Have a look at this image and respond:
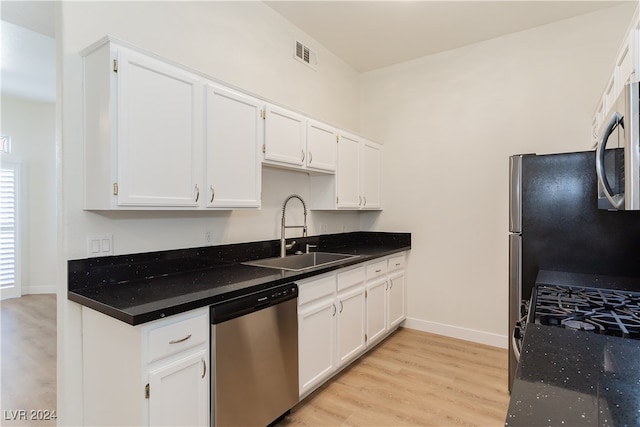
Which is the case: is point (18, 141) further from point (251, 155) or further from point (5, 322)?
point (251, 155)

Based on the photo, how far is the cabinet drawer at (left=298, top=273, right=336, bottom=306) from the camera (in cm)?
216

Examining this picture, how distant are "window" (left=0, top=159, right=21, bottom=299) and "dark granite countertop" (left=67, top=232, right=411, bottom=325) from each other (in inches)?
186

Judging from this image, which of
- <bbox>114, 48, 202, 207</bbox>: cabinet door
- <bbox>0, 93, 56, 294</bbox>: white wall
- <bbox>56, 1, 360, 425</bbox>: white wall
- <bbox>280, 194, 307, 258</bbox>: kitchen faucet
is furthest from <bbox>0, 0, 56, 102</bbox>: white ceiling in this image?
<bbox>280, 194, 307, 258</bbox>: kitchen faucet

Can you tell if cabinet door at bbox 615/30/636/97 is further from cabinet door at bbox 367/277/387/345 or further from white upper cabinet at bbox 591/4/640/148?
cabinet door at bbox 367/277/387/345

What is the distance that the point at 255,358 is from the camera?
179cm

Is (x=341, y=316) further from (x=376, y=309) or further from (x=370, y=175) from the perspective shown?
(x=370, y=175)

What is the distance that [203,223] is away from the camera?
7.63 feet

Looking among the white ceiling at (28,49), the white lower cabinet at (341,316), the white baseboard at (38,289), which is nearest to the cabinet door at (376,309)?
the white lower cabinet at (341,316)

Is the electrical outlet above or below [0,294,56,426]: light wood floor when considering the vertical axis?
above

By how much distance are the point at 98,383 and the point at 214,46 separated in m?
2.21


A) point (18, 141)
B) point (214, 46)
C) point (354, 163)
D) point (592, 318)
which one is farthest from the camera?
point (18, 141)

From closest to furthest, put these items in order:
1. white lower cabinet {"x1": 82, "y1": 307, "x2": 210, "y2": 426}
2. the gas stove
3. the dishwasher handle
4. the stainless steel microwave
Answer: the stainless steel microwave → the gas stove → white lower cabinet {"x1": 82, "y1": 307, "x2": 210, "y2": 426} → the dishwasher handle

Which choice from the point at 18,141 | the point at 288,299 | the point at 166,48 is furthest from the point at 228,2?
the point at 18,141

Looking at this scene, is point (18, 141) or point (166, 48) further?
point (18, 141)
